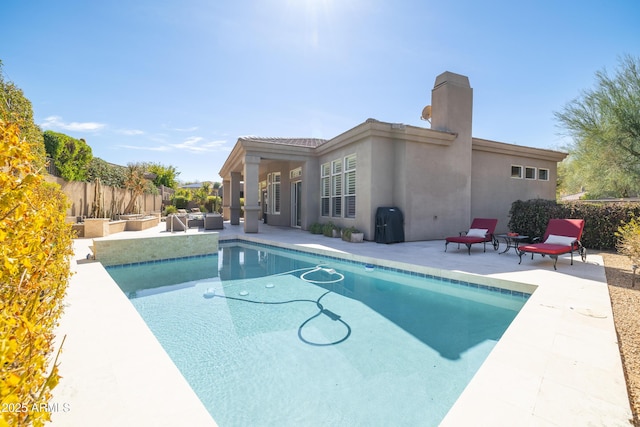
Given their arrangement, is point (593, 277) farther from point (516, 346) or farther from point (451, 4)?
point (451, 4)

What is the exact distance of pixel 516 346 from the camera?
10.5 feet

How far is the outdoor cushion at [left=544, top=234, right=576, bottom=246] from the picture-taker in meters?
7.53

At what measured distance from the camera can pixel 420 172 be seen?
38.4ft

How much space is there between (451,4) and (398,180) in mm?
6409

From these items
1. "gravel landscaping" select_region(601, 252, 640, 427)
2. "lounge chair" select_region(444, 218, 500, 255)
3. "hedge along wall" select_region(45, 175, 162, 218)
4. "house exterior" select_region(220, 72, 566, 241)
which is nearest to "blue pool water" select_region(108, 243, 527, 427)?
"gravel landscaping" select_region(601, 252, 640, 427)

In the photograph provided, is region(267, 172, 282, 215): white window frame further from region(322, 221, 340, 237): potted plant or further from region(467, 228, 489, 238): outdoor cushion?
region(467, 228, 489, 238): outdoor cushion

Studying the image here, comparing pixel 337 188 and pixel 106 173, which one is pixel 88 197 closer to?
pixel 106 173

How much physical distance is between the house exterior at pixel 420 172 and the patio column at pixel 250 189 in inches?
1.9

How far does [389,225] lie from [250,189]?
6.84 metres

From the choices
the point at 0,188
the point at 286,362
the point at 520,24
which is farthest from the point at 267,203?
the point at 0,188

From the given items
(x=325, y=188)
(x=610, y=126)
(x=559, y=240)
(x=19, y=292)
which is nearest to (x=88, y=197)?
(x=325, y=188)

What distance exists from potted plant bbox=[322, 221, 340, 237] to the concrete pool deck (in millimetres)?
8647

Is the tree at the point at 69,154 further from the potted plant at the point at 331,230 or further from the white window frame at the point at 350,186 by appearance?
the white window frame at the point at 350,186

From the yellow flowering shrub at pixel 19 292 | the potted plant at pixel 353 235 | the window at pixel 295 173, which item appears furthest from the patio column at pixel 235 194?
the yellow flowering shrub at pixel 19 292
